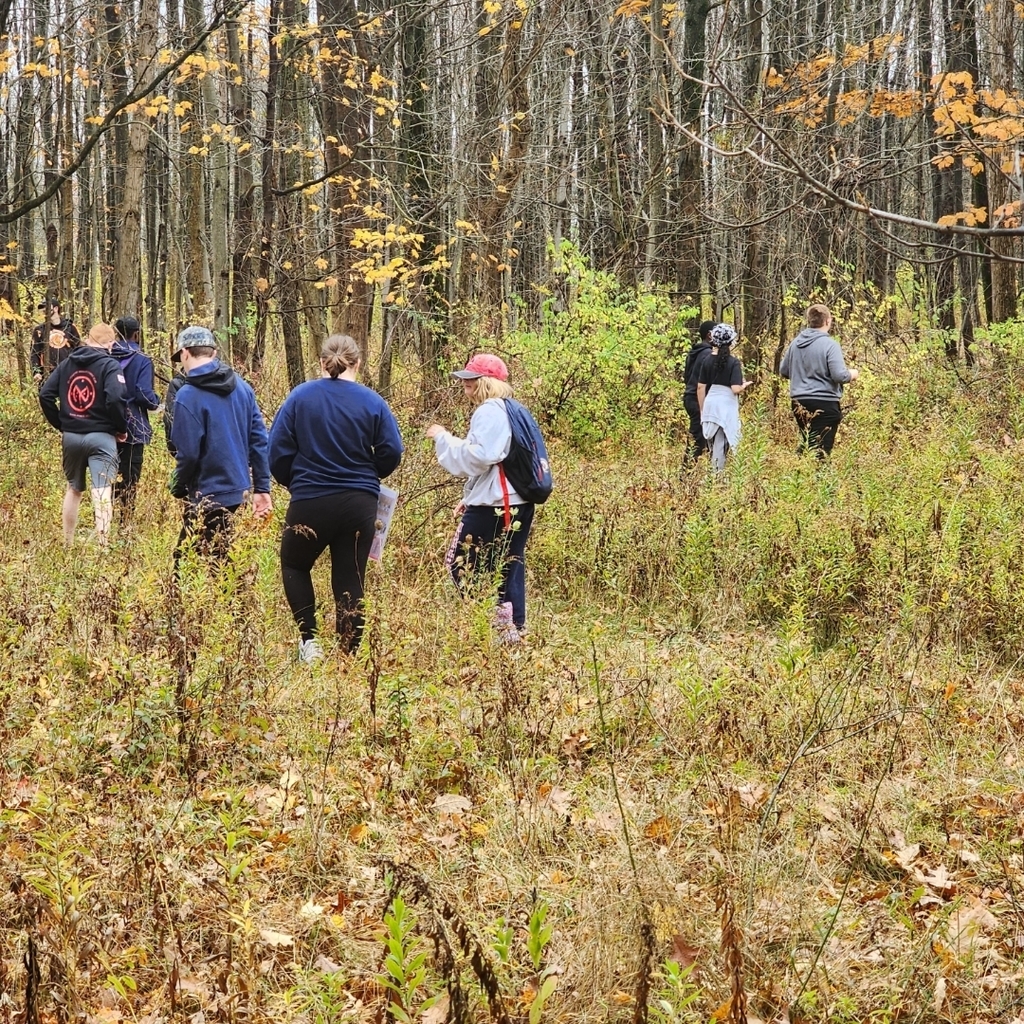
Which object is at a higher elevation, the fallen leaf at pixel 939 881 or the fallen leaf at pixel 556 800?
the fallen leaf at pixel 556 800

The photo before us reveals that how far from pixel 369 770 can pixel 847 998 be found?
221cm

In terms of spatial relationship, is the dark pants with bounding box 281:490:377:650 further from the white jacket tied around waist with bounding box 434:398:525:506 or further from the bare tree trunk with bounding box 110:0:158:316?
the bare tree trunk with bounding box 110:0:158:316

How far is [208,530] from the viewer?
671 centimetres

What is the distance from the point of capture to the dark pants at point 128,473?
29.5ft

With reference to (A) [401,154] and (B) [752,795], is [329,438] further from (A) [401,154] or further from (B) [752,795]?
(A) [401,154]

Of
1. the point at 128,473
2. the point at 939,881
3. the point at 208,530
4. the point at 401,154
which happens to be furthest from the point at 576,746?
the point at 401,154

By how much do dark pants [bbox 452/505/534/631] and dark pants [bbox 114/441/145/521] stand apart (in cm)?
376

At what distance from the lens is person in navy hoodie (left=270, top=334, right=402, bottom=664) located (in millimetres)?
5926

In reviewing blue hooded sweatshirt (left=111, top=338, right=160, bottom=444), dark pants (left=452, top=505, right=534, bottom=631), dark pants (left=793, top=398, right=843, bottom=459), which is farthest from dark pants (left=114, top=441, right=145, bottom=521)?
dark pants (left=793, top=398, right=843, bottom=459)

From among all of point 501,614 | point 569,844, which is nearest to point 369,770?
point 569,844

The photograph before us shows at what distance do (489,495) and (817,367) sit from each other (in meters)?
5.78

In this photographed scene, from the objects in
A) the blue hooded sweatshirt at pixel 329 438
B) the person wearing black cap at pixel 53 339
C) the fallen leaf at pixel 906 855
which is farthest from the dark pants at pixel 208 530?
the person wearing black cap at pixel 53 339

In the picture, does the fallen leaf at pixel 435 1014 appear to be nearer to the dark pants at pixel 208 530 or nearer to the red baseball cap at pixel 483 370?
the dark pants at pixel 208 530

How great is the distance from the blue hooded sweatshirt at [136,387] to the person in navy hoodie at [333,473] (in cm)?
358
